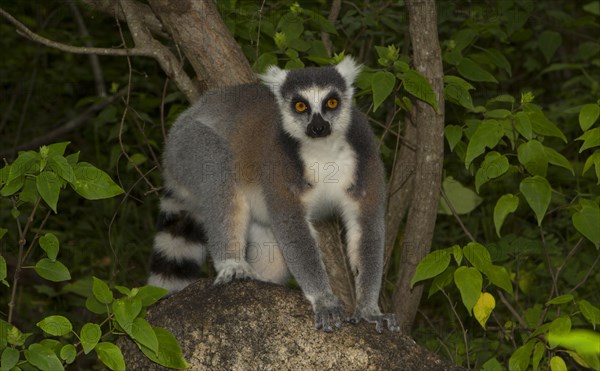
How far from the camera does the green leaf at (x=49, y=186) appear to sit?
3.62 meters

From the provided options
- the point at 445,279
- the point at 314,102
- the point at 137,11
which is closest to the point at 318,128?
the point at 314,102

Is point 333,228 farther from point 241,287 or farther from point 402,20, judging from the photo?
point 402,20

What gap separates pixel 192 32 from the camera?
5.16m

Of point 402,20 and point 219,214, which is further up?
point 402,20

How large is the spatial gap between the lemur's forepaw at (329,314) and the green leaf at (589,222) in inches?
56.7

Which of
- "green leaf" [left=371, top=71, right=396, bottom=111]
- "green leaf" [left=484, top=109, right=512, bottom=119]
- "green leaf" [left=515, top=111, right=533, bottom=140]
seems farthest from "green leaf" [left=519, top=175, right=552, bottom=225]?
"green leaf" [left=371, top=71, right=396, bottom=111]

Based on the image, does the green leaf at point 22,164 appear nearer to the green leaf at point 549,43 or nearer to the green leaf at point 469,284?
the green leaf at point 469,284

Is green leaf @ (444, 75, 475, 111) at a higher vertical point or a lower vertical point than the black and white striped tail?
higher

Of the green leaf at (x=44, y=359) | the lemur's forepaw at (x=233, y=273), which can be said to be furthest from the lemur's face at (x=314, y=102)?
the green leaf at (x=44, y=359)

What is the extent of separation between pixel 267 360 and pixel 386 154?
99.0 inches

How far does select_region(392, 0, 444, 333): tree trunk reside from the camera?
4973mm

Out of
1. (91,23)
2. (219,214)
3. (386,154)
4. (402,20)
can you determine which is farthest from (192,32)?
(91,23)

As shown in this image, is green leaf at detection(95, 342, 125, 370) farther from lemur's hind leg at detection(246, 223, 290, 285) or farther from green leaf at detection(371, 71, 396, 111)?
green leaf at detection(371, 71, 396, 111)

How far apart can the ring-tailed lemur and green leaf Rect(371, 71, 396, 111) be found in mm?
237
